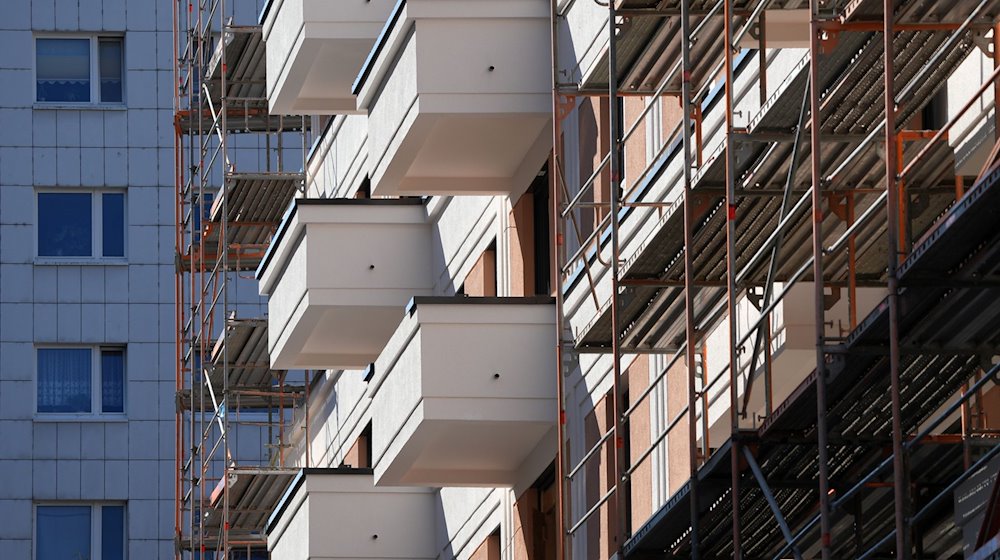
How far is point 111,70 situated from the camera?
1596 inches

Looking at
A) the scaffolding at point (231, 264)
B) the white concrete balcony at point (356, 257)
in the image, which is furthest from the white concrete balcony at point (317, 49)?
the scaffolding at point (231, 264)

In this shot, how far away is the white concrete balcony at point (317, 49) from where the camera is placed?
21.4 meters

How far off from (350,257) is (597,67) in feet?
22.5

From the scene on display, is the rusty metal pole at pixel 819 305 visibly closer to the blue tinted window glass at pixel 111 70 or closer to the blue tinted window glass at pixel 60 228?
the blue tinted window glass at pixel 60 228

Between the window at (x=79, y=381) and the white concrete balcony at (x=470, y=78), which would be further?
the window at (x=79, y=381)

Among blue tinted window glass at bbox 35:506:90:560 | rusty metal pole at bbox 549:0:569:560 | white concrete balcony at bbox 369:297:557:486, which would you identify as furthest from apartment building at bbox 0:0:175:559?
rusty metal pole at bbox 549:0:569:560

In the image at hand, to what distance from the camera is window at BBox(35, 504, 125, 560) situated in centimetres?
3891

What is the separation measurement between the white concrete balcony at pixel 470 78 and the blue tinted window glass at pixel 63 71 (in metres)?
23.0

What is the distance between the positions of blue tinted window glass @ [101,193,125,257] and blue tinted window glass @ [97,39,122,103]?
58.6 inches

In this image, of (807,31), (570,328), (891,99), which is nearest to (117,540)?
(570,328)

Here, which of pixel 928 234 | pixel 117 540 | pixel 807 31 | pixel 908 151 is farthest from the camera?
pixel 117 540

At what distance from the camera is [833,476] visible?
11406 millimetres

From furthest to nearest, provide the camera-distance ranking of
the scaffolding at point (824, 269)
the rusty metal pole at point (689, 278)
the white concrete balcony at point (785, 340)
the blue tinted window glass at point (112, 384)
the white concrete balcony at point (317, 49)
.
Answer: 1. the blue tinted window glass at point (112, 384)
2. the white concrete balcony at point (317, 49)
3. the white concrete balcony at point (785, 340)
4. the rusty metal pole at point (689, 278)
5. the scaffolding at point (824, 269)

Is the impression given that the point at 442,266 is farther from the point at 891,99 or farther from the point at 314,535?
the point at 891,99
